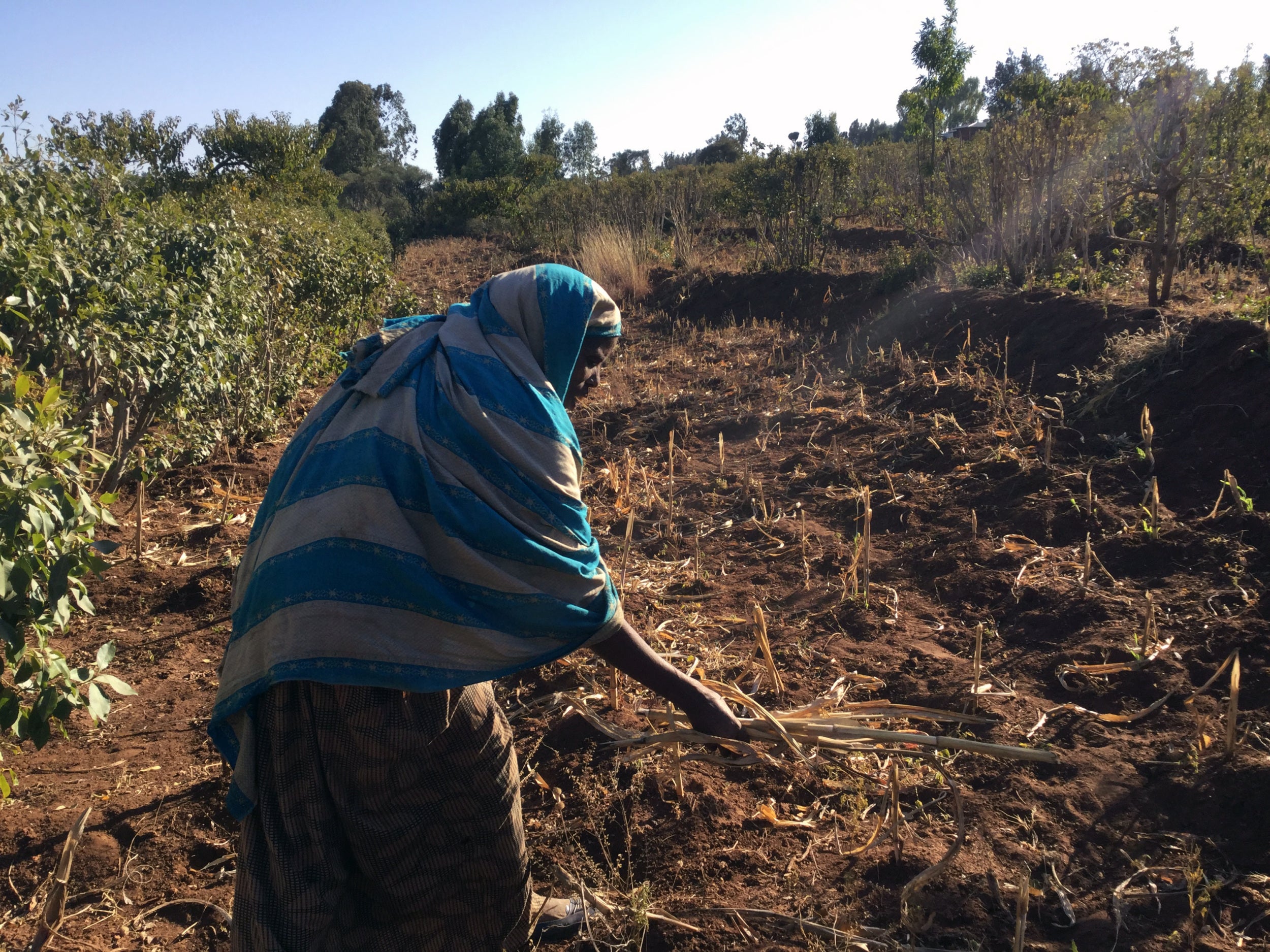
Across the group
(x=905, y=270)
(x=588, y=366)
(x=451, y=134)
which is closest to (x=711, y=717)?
(x=588, y=366)

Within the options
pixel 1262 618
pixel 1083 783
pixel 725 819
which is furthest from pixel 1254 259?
pixel 725 819

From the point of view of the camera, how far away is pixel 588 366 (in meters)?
2.07

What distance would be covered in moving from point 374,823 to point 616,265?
1288cm

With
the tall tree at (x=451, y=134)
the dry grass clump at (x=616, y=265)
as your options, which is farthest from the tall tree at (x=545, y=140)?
the dry grass clump at (x=616, y=265)

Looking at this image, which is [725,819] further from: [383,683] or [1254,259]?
[1254,259]

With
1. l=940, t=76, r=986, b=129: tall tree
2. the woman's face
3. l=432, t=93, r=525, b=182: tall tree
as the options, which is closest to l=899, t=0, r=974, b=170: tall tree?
the woman's face

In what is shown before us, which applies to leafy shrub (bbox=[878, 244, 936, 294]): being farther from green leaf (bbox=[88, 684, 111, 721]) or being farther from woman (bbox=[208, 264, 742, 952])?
green leaf (bbox=[88, 684, 111, 721])

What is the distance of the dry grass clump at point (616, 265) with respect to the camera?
44.5 ft

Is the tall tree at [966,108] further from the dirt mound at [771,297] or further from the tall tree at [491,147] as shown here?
the dirt mound at [771,297]

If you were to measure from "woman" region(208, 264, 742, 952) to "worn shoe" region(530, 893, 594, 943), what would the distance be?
373 mm

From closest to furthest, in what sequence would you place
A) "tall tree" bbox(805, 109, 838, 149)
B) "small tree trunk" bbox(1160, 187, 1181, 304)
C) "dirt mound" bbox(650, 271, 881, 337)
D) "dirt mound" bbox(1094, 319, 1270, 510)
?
1. "dirt mound" bbox(1094, 319, 1270, 510)
2. "small tree trunk" bbox(1160, 187, 1181, 304)
3. "dirt mound" bbox(650, 271, 881, 337)
4. "tall tree" bbox(805, 109, 838, 149)

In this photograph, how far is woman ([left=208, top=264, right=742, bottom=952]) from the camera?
5.30 ft

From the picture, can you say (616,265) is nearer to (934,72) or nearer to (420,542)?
(934,72)

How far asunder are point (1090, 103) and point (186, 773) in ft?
28.1
